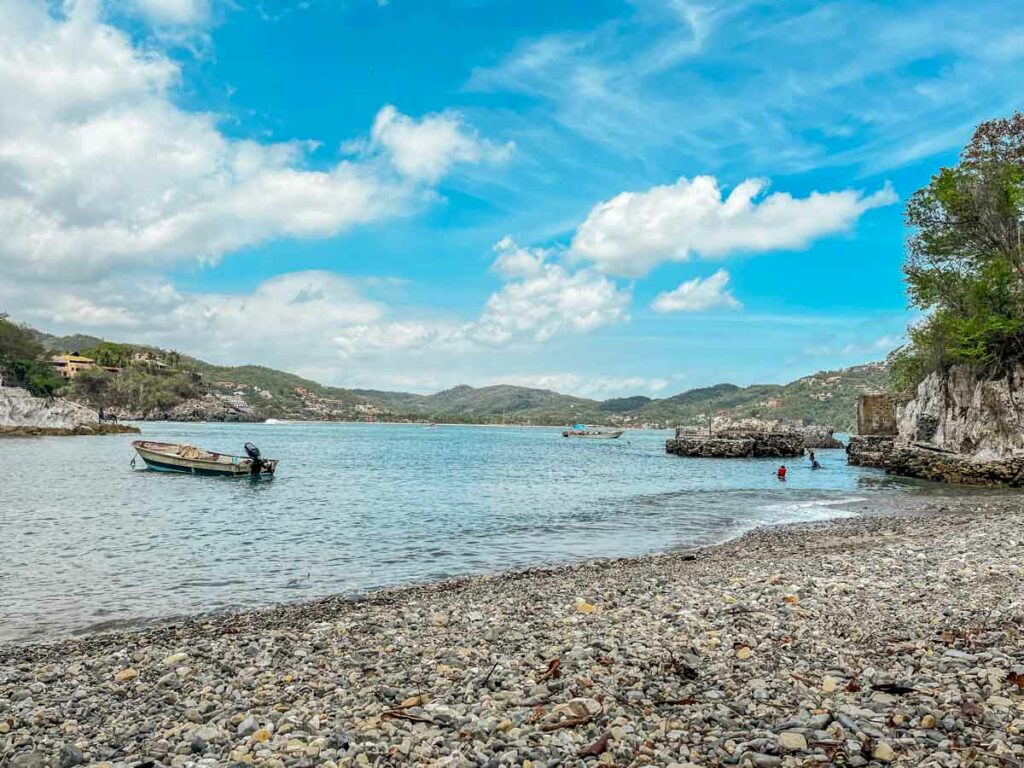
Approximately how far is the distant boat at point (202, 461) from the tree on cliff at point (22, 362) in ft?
315

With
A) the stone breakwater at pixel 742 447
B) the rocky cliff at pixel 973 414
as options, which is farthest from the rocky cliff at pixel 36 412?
the rocky cliff at pixel 973 414

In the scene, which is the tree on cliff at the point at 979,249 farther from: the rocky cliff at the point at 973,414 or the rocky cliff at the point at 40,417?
the rocky cliff at the point at 40,417

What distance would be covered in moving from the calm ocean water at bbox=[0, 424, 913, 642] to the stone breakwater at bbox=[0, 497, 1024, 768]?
413 centimetres

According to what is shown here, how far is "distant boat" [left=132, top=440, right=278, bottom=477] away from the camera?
1896 inches

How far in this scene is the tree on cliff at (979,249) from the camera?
4291 centimetres

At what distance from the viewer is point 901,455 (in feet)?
180

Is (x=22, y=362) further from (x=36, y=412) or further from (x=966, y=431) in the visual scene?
(x=966, y=431)

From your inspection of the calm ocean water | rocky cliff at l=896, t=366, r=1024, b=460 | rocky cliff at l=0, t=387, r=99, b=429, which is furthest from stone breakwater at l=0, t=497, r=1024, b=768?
rocky cliff at l=0, t=387, r=99, b=429

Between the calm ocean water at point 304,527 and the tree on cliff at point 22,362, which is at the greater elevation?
the tree on cliff at point 22,362

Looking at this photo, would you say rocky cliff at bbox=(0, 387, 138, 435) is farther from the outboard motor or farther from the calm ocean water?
the outboard motor

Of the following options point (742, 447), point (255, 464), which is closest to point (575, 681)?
point (255, 464)

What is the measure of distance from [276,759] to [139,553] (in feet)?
57.4

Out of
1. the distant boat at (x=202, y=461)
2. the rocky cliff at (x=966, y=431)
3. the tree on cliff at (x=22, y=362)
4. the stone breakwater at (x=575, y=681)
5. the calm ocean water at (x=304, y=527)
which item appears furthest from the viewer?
the tree on cliff at (x=22, y=362)

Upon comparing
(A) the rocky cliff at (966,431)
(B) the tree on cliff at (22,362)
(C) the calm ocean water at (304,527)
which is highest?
(B) the tree on cliff at (22,362)
